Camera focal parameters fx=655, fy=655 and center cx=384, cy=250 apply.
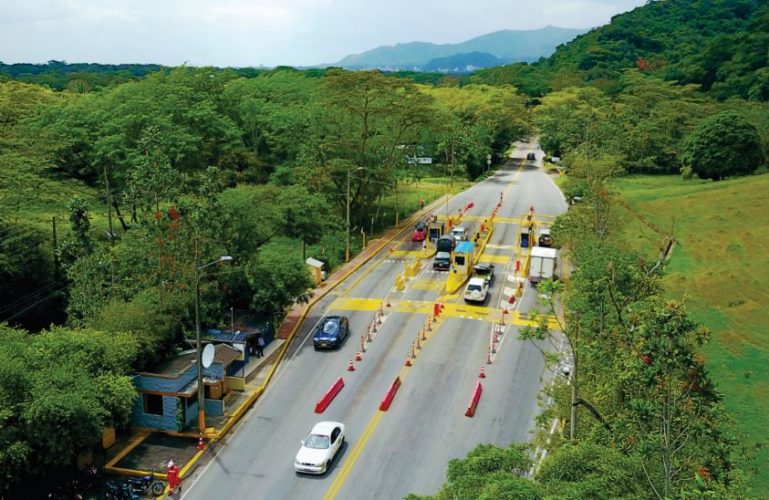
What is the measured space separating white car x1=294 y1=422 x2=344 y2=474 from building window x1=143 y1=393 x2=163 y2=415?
670cm

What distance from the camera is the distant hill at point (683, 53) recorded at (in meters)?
112

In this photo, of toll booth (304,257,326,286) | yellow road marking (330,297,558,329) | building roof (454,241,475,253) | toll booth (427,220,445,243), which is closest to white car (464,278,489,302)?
yellow road marking (330,297,558,329)

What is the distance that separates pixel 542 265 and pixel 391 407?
64.1ft

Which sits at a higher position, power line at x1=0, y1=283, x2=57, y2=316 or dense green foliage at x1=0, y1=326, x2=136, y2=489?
dense green foliage at x1=0, y1=326, x2=136, y2=489

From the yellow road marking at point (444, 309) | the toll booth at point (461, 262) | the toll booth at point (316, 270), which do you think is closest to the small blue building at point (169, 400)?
the yellow road marking at point (444, 309)

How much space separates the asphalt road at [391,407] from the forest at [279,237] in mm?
4211

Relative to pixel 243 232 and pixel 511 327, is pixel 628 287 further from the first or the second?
pixel 243 232

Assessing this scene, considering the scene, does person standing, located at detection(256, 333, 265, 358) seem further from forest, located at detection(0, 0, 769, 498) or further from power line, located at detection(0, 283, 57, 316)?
power line, located at detection(0, 283, 57, 316)

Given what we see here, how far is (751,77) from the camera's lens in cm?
10812

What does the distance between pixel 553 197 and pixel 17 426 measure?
62.5 m

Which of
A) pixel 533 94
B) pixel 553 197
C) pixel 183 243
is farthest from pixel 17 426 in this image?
pixel 533 94

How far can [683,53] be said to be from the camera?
148m

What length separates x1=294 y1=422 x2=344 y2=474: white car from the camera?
965 inches

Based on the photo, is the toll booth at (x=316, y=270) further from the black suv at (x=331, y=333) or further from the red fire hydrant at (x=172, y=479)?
the red fire hydrant at (x=172, y=479)
